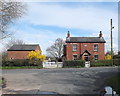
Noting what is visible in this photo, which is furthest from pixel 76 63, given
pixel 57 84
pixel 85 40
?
pixel 57 84

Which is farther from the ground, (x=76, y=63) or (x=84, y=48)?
(x=84, y=48)

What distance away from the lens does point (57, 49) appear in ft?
273

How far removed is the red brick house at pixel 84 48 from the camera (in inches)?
2008

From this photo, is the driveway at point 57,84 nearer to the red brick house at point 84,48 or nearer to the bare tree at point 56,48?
the red brick house at point 84,48

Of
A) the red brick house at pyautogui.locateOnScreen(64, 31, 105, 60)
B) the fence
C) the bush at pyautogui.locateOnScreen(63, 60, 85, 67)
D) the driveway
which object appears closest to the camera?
the driveway

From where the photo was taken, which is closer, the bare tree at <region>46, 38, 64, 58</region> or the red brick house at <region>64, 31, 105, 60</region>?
the red brick house at <region>64, 31, 105, 60</region>

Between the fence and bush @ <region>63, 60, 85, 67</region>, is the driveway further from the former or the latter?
the fence

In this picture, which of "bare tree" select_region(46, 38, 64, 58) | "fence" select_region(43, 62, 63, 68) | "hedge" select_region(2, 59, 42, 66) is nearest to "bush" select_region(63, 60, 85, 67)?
"fence" select_region(43, 62, 63, 68)

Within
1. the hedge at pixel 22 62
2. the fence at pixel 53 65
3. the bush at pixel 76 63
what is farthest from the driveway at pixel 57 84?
the fence at pixel 53 65

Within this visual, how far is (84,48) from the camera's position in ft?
170

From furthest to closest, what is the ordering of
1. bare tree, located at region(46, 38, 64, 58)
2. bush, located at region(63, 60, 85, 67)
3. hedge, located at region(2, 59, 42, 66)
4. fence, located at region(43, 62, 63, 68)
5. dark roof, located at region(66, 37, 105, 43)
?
bare tree, located at region(46, 38, 64, 58) < dark roof, located at region(66, 37, 105, 43) < fence, located at region(43, 62, 63, 68) < hedge, located at region(2, 59, 42, 66) < bush, located at region(63, 60, 85, 67)

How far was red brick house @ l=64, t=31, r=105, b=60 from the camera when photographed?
51000 mm

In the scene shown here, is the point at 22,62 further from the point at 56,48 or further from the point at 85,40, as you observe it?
the point at 56,48

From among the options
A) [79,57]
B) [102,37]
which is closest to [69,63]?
[79,57]
